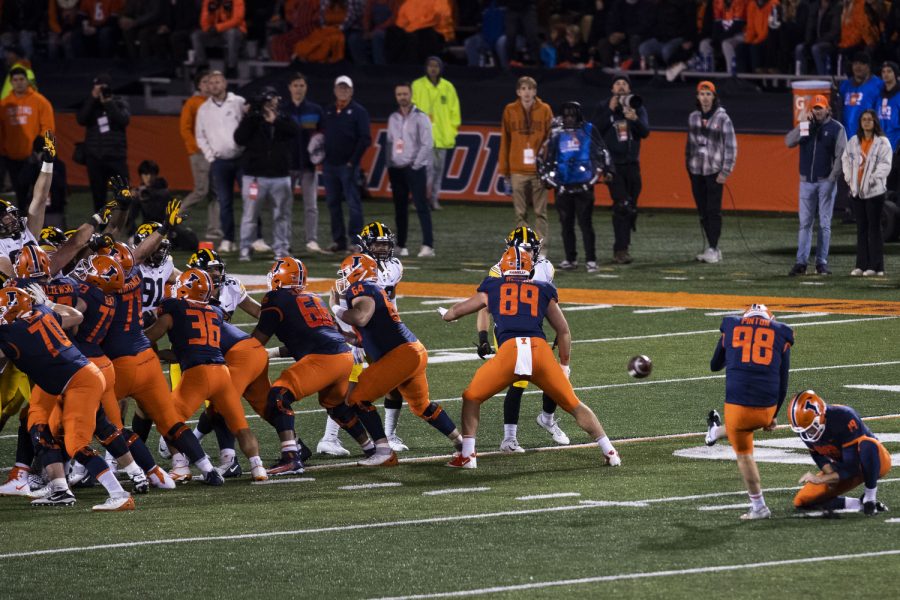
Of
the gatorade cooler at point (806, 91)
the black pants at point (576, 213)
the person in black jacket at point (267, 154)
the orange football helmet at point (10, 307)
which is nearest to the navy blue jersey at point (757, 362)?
the orange football helmet at point (10, 307)

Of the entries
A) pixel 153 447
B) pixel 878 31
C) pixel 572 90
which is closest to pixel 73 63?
pixel 572 90

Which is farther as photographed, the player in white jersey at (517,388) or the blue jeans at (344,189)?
the blue jeans at (344,189)

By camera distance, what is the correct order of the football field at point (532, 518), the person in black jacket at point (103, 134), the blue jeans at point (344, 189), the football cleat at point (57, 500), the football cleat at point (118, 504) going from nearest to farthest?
the football field at point (532, 518)
the football cleat at point (118, 504)
the football cleat at point (57, 500)
the blue jeans at point (344, 189)
the person in black jacket at point (103, 134)

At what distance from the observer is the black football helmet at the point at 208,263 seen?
40.7 ft

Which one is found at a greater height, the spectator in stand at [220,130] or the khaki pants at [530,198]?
the spectator in stand at [220,130]

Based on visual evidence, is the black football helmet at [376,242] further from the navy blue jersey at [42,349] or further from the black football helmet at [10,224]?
the navy blue jersey at [42,349]

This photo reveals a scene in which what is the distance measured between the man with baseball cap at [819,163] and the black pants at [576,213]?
2481mm

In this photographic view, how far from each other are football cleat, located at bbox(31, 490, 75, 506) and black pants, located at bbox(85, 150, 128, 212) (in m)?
13.6

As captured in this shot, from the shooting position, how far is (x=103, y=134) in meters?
24.5

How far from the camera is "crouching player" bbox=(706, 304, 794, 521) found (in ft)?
33.9

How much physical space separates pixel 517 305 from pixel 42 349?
3094 mm

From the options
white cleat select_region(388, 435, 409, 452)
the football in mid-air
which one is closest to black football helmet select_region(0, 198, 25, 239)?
white cleat select_region(388, 435, 409, 452)

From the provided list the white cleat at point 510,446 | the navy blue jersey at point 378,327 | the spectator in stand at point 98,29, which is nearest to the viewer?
the navy blue jersey at point 378,327

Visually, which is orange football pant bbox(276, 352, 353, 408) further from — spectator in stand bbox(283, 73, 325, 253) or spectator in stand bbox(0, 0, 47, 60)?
spectator in stand bbox(0, 0, 47, 60)
